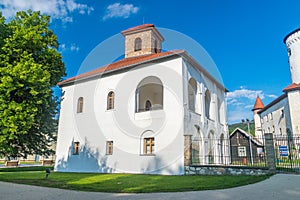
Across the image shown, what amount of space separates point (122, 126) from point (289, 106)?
23.8m

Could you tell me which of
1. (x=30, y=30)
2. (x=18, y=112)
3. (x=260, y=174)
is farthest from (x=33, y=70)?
(x=260, y=174)

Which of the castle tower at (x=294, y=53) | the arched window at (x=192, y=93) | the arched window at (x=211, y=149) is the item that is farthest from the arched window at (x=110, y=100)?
the castle tower at (x=294, y=53)

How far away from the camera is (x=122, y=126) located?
1609 centimetres

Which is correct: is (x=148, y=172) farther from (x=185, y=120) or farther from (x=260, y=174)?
(x=260, y=174)

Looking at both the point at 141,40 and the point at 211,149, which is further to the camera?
the point at 141,40

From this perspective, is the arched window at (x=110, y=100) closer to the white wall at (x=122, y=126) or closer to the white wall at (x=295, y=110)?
the white wall at (x=122, y=126)

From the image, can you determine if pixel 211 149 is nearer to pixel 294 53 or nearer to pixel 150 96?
pixel 150 96

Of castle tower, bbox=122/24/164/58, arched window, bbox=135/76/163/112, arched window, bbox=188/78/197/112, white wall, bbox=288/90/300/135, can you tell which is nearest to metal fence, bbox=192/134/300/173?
arched window, bbox=188/78/197/112

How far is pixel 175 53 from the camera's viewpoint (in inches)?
578

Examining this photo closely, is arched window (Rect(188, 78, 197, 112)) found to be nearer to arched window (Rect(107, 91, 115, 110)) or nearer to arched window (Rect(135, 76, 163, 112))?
arched window (Rect(135, 76, 163, 112))

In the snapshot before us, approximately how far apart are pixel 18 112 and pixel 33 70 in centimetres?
262

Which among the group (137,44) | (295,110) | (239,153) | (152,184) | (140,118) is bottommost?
(152,184)

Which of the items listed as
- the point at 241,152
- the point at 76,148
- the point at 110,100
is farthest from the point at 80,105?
the point at 241,152

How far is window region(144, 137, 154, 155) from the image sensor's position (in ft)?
48.4
